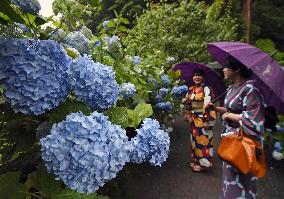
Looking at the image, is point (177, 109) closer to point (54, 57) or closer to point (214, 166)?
point (214, 166)

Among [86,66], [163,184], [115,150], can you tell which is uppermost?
[86,66]

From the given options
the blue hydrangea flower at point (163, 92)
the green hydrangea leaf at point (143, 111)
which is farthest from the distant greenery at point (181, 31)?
the green hydrangea leaf at point (143, 111)

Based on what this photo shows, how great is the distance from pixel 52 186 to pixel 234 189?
248cm

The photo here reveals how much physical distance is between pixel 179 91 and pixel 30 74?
4222 millimetres

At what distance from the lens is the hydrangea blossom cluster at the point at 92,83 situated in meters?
0.91

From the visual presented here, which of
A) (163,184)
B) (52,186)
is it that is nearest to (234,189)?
(163,184)

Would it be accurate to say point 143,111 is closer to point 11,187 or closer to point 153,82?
point 11,187

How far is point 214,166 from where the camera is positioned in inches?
218

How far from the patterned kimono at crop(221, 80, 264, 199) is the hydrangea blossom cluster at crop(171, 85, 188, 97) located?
1834 mm

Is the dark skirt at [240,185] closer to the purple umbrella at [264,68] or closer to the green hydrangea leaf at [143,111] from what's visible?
the purple umbrella at [264,68]

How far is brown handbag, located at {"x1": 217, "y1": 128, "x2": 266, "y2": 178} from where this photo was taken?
2.71 metres

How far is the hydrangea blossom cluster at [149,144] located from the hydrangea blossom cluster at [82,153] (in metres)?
0.31

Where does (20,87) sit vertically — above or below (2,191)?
above

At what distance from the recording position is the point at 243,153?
2711 mm
